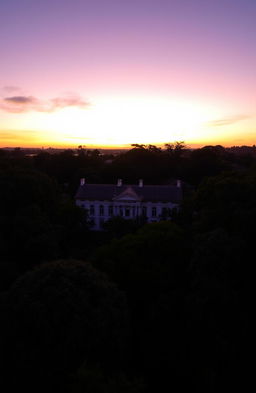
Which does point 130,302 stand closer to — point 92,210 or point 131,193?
point 131,193

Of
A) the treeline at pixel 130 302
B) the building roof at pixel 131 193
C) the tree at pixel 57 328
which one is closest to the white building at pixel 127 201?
the building roof at pixel 131 193

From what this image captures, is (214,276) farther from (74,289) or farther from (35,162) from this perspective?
(35,162)

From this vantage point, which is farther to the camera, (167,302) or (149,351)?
(167,302)

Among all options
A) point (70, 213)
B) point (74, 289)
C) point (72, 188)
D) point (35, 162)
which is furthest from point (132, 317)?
point (35, 162)

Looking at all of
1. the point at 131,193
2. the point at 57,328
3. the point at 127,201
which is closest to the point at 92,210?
the point at 127,201

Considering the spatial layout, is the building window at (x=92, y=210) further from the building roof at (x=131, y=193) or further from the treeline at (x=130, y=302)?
the treeline at (x=130, y=302)

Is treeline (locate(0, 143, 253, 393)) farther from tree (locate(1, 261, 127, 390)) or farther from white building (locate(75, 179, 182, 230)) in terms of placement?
white building (locate(75, 179, 182, 230))
